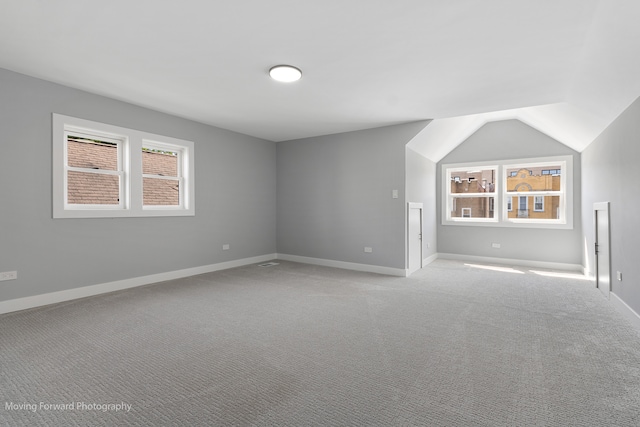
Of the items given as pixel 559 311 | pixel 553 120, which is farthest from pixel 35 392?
pixel 553 120

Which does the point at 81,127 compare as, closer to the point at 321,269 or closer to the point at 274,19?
the point at 274,19

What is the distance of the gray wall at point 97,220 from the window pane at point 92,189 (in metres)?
0.27

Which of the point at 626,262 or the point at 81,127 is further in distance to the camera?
the point at 81,127

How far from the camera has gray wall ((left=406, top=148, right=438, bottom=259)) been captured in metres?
5.64

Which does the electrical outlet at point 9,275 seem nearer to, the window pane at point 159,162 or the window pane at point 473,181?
the window pane at point 159,162

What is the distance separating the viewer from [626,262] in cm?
335

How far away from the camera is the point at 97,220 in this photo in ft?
13.5

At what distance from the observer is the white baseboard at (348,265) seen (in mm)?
5441

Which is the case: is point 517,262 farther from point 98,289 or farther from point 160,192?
point 98,289

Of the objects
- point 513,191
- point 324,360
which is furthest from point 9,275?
point 513,191

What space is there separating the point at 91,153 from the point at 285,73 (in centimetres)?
292

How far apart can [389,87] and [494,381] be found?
3153 millimetres

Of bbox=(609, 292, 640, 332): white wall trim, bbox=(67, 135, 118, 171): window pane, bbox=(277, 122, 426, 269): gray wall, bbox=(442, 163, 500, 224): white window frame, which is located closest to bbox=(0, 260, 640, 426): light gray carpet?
bbox=(609, 292, 640, 332): white wall trim

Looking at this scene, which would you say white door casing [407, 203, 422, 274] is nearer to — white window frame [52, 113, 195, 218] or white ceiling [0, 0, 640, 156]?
white ceiling [0, 0, 640, 156]
